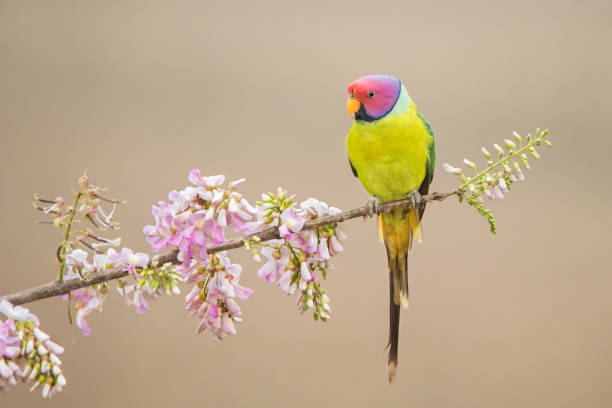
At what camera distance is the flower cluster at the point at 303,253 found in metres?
0.73

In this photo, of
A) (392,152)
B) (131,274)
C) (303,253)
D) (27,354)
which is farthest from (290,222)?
(392,152)

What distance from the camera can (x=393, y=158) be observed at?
43.9 inches

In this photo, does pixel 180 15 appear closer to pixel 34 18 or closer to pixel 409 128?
pixel 34 18

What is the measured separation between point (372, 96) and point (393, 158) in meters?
0.15

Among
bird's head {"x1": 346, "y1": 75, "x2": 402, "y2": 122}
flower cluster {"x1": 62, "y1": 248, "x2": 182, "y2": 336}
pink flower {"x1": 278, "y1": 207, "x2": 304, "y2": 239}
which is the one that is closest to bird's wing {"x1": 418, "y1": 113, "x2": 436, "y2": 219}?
bird's head {"x1": 346, "y1": 75, "x2": 402, "y2": 122}

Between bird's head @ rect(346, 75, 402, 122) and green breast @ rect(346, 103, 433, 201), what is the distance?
0.03 m

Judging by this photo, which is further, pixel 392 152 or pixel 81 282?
pixel 392 152

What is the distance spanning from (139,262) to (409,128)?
63cm

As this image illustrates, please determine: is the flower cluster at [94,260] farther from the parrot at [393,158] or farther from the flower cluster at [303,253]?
the parrot at [393,158]

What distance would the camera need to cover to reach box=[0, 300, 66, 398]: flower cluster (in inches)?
23.8

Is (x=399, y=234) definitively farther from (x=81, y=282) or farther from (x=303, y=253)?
(x=81, y=282)

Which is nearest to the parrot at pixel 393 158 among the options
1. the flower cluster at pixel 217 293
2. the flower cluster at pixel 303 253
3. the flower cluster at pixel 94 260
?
the flower cluster at pixel 303 253

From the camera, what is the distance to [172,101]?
2135 mm

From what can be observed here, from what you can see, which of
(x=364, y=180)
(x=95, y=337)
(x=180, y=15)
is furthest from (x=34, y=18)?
(x=364, y=180)
